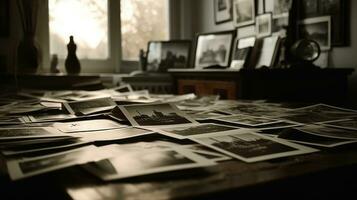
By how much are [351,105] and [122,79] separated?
5.81 feet

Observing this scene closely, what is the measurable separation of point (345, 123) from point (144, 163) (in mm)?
635

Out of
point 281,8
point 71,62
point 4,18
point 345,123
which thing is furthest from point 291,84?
point 4,18

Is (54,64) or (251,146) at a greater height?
(54,64)

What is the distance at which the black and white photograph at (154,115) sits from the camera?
101 centimetres

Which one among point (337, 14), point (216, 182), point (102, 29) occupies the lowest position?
point (216, 182)

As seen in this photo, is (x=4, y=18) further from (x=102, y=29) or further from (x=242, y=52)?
(x=242, y=52)

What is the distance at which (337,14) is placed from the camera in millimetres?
2141

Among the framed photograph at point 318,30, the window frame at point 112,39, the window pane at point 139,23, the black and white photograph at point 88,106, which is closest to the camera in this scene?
the black and white photograph at point 88,106

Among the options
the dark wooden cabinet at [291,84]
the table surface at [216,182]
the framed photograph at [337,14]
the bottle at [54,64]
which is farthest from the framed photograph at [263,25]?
the table surface at [216,182]

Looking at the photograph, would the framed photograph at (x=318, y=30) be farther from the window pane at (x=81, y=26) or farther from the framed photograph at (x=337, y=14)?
the window pane at (x=81, y=26)

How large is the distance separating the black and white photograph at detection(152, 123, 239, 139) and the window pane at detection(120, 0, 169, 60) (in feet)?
8.92

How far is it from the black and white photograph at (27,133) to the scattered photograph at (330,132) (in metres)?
0.56

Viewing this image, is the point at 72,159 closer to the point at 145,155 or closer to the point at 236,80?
the point at 145,155

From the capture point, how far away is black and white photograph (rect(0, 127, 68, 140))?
2.66ft
